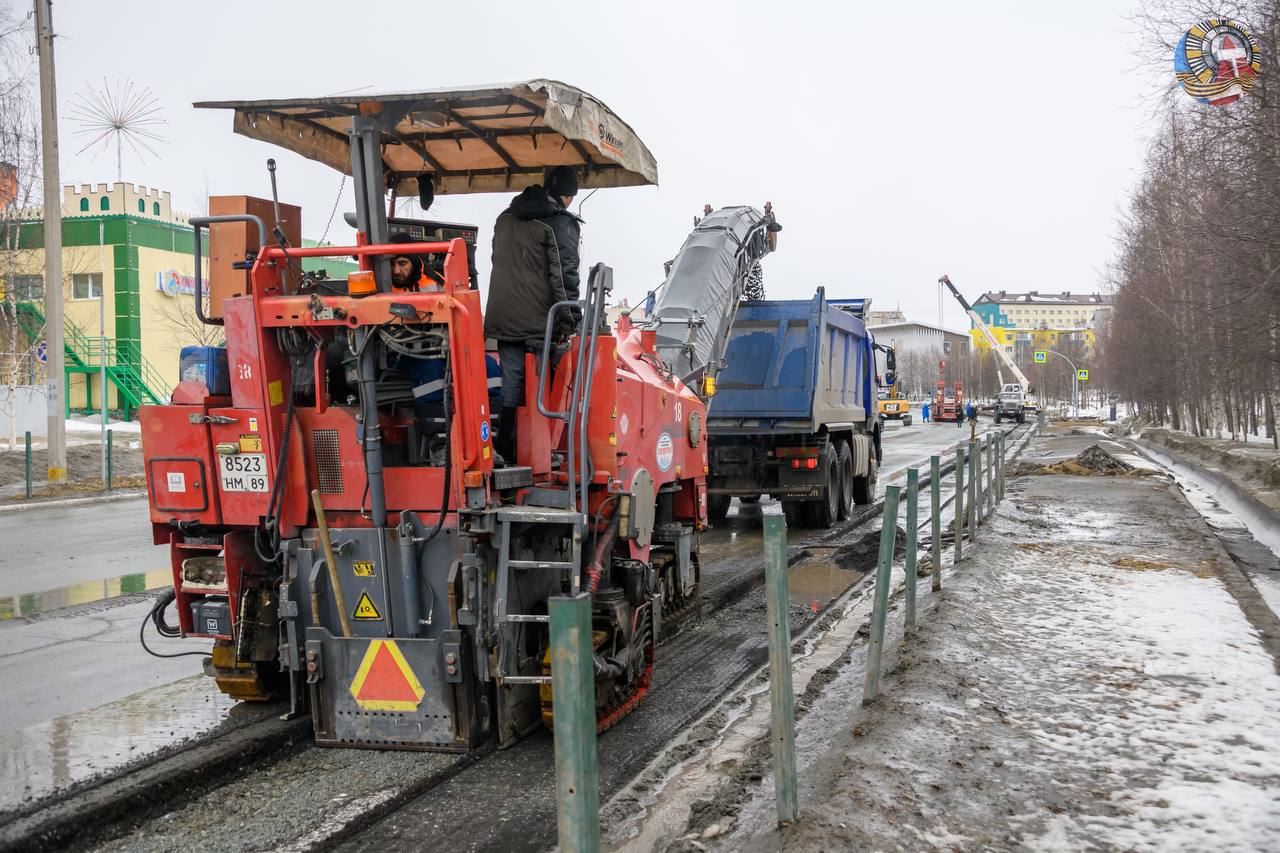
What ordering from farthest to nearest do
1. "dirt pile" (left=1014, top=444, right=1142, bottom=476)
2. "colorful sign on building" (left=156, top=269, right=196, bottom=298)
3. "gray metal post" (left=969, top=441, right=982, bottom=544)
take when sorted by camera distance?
"colorful sign on building" (left=156, top=269, right=196, bottom=298) < "dirt pile" (left=1014, top=444, right=1142, bottom=476) < "gray metal post" (left=969, top=441, right=982, bottom=544)

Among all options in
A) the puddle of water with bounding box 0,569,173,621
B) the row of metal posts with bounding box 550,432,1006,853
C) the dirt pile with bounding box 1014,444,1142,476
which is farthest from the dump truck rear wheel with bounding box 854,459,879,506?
the puddle of water with bounding box 0,569,173,621

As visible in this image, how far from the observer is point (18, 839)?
4.14 metres

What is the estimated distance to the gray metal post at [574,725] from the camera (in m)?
2.74

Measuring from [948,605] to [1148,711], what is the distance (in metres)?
2.72

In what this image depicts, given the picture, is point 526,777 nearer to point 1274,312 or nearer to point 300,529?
point 300,529

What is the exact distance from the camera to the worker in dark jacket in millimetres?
5609

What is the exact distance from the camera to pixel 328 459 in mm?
5254

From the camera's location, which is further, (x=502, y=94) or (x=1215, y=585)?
(x=1215, y=585)

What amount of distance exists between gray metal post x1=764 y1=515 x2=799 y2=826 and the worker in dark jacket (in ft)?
6.81

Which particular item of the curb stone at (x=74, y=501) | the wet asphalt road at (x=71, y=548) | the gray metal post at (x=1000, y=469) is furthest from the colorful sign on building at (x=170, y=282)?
the gray metal post at (x=1000, y=469)

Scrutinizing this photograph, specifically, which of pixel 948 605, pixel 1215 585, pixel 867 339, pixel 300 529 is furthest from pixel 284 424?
pixel 867 339

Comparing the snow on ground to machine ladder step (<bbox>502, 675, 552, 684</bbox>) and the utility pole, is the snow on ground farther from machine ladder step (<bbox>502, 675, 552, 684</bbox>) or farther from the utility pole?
machine ladder step (<bbox>502, 675, 552, 684</bbox>)

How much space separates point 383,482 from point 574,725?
2.63 m

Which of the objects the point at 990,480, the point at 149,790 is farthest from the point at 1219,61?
the point at 149,790
